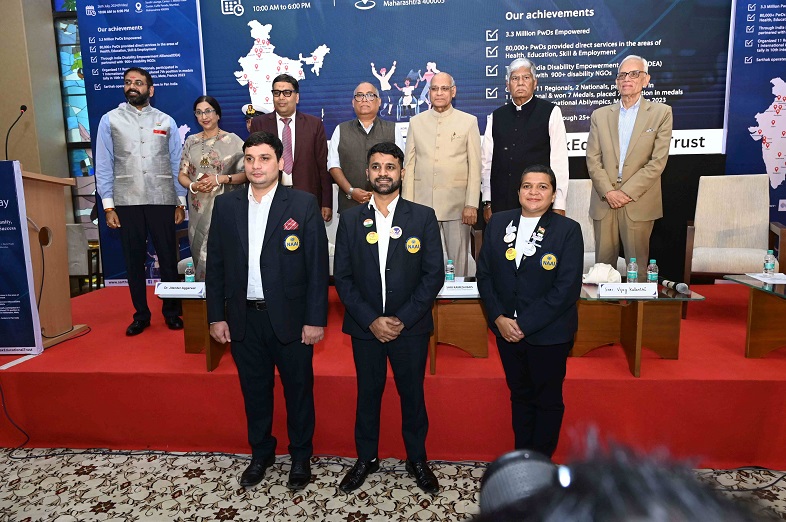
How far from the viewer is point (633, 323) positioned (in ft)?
8.25

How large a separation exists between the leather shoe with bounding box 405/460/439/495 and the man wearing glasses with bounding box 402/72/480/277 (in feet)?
4.95

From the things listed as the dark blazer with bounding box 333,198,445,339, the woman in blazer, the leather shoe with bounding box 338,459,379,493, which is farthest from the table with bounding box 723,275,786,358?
the leather shoe with bounding box 338,459,379,493

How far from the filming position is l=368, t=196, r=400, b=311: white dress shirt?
7.01ft

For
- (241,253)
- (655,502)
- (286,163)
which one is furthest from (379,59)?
(655,502)

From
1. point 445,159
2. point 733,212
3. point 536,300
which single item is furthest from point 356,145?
point 733,212

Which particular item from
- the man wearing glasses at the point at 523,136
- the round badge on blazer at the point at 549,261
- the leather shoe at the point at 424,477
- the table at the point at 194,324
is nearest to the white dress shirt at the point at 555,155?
the man wearing glasses at the point at 523,136

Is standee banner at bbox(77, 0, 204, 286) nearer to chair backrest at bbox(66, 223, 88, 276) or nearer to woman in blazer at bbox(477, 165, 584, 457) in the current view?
chair backrest at bbox(66, 223, 88, 276)

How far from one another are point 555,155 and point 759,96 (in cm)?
284

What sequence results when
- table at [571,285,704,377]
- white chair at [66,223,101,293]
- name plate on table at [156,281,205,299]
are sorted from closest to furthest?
table at [571,285,704,377], name plate on table at [156,281,205,299], white chair at [66,223,101,293]

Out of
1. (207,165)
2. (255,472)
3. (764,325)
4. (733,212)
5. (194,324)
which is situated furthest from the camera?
(733,212)

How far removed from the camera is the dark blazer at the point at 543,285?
2000 mm

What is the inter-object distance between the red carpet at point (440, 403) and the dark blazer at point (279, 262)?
20.6 inches

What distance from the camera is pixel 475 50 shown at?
481 centimetres

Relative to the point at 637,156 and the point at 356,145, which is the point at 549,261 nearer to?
the point at 637,156
